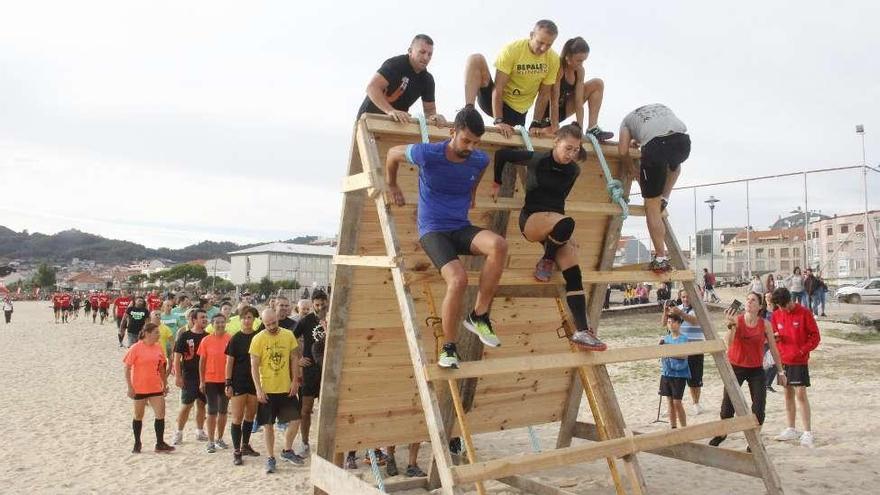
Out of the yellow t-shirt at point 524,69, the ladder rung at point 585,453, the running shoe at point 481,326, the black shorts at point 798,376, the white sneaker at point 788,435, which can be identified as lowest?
the white sneaker at point 788,435

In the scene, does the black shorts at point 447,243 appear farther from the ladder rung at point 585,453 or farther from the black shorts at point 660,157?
the black shorts at point 660,157

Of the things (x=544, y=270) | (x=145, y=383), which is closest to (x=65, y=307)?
(x=145, y=383)

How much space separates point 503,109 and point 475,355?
235cm

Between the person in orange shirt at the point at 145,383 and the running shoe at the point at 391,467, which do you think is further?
the person in orange shirt at the point at 145,383

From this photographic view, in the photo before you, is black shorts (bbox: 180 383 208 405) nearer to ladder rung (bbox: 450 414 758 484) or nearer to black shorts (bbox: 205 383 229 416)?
black shorts (bbox: 205 383 229 416)

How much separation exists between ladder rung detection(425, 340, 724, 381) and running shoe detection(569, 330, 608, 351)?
5 cm

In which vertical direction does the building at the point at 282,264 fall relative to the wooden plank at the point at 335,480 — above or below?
above

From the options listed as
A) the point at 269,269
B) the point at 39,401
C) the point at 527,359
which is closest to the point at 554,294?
the point at 527,359

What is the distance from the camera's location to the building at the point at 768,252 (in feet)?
192

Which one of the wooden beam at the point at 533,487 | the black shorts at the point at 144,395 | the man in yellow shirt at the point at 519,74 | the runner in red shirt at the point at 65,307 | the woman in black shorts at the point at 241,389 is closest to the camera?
the man in yellow shirt at the point at 519,74

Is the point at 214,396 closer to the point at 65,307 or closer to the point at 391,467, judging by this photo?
the point at 391,467

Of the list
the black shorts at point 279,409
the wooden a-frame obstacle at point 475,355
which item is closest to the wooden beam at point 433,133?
the wooden a-frame obstacle at point 475,355

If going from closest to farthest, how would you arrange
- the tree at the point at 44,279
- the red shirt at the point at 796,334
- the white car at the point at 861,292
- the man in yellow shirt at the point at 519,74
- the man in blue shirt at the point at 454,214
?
the man in blue shirt at the point at 454,214
the man in yellow shirt at the point at 519,74
the red shirt at the point at 796,334
the white car at the point at 861,292
the tree at the point at 44,279

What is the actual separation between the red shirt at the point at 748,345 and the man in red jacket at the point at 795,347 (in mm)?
667
